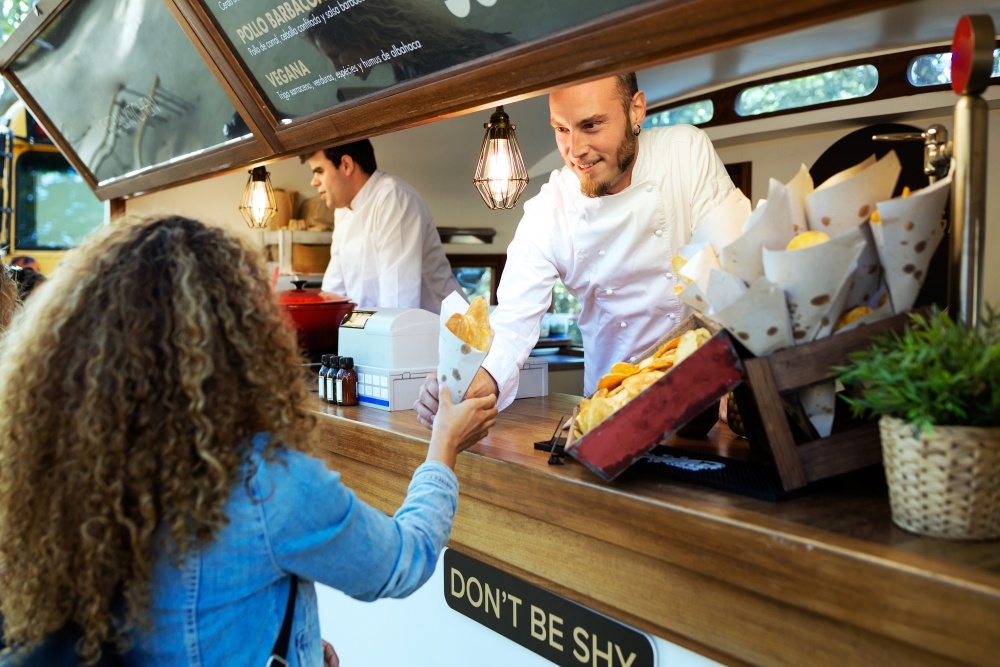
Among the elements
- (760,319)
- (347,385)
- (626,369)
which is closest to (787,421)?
(760,319)

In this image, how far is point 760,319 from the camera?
1251mm

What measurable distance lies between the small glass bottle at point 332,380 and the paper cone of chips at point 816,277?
5.05 ft

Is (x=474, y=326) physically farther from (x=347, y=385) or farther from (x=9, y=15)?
(x=9, y=15)

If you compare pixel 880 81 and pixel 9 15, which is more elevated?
pixel 9 15

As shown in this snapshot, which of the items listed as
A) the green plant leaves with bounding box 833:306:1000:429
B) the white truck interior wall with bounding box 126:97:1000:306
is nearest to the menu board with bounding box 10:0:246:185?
the white truck interior wall with bounding box 126:97:1000:306

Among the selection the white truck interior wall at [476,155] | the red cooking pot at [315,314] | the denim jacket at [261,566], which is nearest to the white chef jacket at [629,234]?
the red cooking pot at [315,314]

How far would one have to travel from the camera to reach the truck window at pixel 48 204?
645cm

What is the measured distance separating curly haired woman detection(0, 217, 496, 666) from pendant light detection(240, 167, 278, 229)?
12.6 ft

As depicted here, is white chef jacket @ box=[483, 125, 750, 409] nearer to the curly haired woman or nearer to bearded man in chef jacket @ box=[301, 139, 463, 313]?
the curly haired woman

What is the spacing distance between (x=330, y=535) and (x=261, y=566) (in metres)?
0.10

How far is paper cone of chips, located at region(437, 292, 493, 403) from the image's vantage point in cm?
166

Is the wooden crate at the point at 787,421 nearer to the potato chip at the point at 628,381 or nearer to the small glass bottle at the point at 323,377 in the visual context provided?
the potato chip at the point at 628,381

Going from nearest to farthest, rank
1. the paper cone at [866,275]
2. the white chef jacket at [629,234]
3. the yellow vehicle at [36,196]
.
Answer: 1. the paper cone at [866,275]
2. the white chef jacket at [629,234]
3. the yellow vehicle at [36,196]

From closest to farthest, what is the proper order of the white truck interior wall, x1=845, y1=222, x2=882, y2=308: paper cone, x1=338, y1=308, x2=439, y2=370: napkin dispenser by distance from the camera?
x1=845, y1=222, x2=882, y2=308: paper cone → x1=338, y1=308, x2=439, y2=370: napkin dispenser → the white truck interior wall
